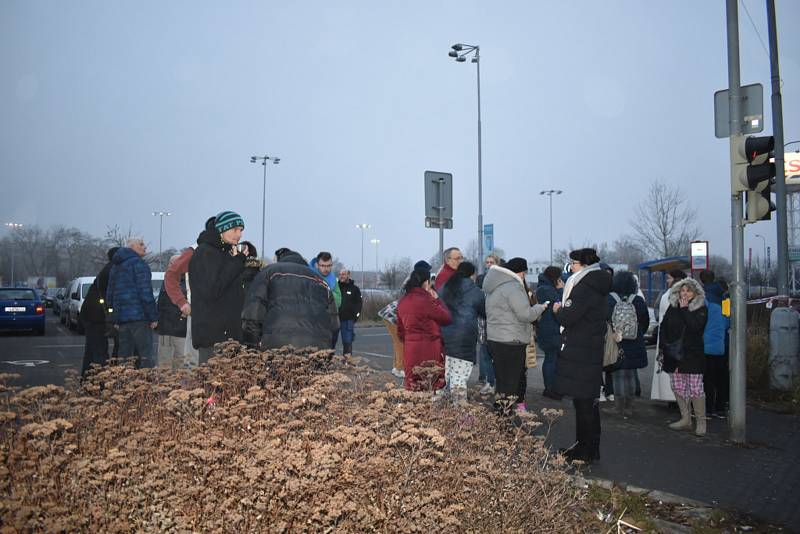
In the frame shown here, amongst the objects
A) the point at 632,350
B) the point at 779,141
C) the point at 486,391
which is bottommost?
the point at 486,391

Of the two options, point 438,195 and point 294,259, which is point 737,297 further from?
point 438,195

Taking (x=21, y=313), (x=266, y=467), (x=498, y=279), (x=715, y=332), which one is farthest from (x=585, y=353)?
(x=21, y=313)

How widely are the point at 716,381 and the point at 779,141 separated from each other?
5000mm

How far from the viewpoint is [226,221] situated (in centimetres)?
613

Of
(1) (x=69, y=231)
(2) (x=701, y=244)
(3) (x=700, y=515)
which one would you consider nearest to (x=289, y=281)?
(3) (x=700, y=515)

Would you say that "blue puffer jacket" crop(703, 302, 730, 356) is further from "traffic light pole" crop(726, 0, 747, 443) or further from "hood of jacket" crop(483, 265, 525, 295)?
"hood of jacket" crop(483, 265, 525, 295)

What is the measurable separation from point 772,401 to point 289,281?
7487 millimetres

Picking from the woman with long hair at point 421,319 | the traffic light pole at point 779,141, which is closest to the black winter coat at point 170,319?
the woman with long hair at point 421,319

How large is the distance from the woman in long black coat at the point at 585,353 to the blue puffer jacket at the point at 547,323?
3713 millimetres

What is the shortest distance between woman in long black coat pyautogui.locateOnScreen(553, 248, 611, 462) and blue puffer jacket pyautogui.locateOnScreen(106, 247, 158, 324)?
4.41 meters

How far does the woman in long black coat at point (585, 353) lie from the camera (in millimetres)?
6527

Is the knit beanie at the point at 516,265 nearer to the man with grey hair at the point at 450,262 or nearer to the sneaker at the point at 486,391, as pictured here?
the man with grey hair at the point at 450,262

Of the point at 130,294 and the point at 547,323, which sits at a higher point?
the point at 130,294

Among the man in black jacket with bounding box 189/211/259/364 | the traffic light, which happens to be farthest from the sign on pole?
the man in black jacket with bounding box 189/211/259/364
